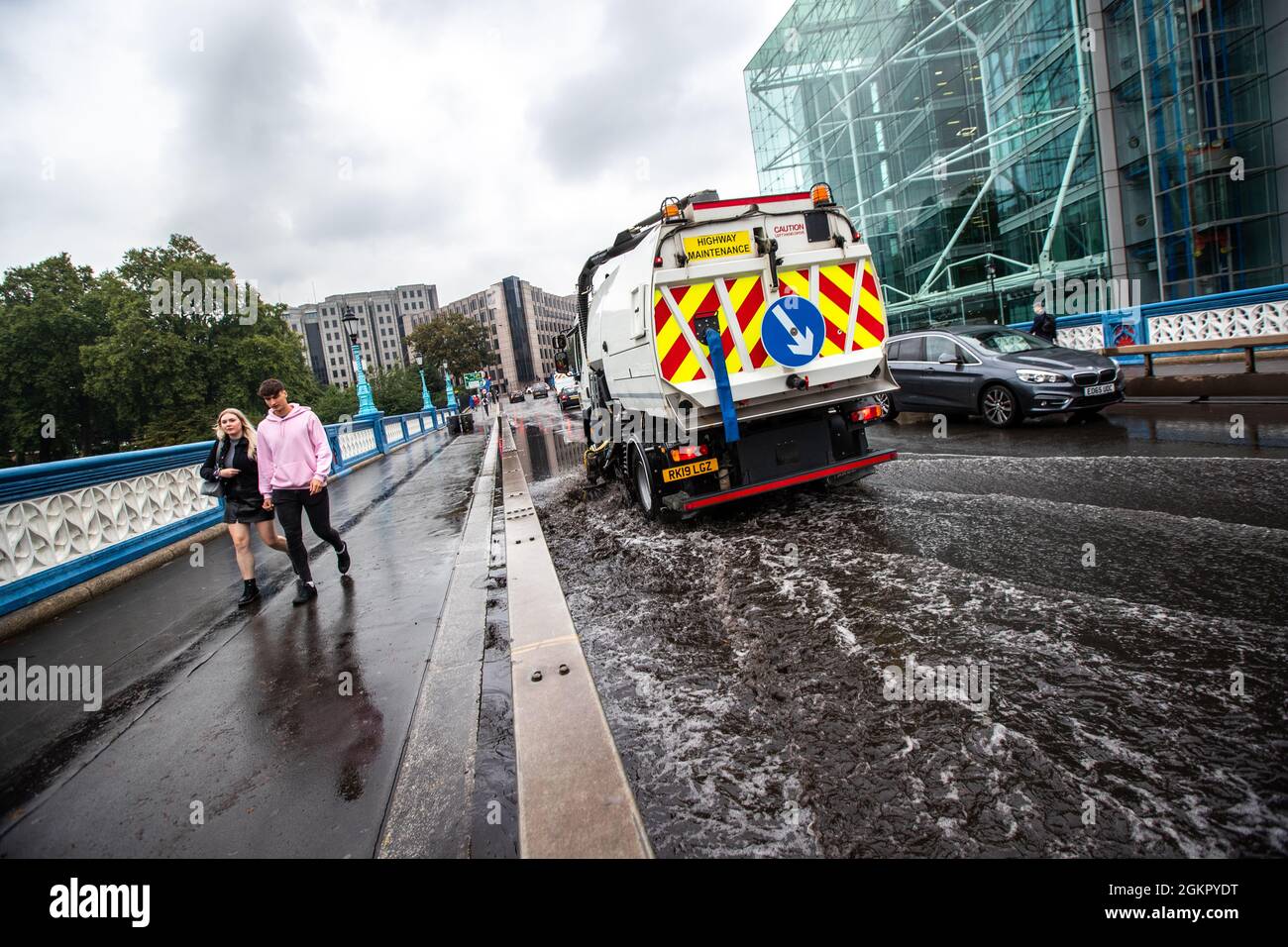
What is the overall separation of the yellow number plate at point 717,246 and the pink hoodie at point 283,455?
363 cm

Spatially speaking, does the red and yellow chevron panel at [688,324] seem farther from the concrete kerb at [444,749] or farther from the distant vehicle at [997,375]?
the distant vehicle at [997,375]

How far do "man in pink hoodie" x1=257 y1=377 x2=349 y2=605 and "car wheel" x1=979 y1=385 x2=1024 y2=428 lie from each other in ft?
30.7

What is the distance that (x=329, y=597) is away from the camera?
5.71 meters

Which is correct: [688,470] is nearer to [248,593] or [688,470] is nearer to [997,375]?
[248,593]

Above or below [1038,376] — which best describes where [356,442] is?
above

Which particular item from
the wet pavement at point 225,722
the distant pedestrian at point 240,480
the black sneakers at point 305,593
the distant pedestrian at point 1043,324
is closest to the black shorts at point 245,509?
the distant pedestrian at point 240,480

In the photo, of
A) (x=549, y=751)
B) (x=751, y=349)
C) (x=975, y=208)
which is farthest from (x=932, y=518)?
(x=975, y=208)

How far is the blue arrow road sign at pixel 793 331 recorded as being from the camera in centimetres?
612

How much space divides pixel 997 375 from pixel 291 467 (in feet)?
31.6

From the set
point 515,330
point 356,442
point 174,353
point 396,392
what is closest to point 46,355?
point 174,353

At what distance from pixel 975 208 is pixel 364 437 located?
27.6 meters

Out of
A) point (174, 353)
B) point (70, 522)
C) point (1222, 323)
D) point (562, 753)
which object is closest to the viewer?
point (562, 753)

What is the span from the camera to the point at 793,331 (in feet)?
20.2
